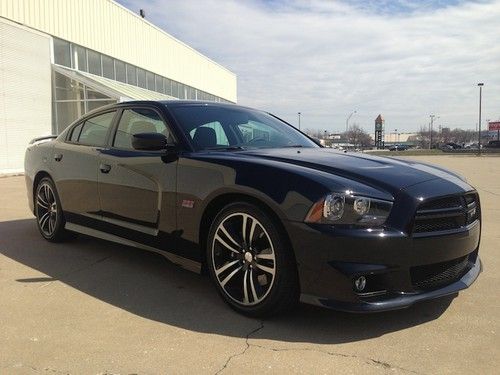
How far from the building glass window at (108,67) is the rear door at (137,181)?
20955 mm

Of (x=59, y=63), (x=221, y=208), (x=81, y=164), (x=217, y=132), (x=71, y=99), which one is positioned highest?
(x=59, y=63)

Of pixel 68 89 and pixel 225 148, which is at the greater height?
pixel 68 89

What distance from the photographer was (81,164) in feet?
17.1

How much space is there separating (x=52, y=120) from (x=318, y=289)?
19798 mm

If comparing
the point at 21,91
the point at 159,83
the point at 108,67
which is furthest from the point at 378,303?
the point at 159,83

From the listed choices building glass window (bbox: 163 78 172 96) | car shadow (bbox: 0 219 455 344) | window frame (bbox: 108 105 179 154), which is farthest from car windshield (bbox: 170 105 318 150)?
building glass window (bbox: 163 78 172 96)

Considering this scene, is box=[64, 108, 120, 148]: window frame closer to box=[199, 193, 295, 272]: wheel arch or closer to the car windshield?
the car windshield

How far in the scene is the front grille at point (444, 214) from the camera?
3257 millimetres

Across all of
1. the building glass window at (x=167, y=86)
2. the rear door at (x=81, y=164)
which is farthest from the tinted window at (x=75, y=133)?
the building glass window at (x=167, y=86)

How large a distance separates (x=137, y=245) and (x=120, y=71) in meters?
23.4

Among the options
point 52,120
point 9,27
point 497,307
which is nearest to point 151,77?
point 52,120

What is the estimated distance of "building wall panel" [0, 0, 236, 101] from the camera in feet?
64.0

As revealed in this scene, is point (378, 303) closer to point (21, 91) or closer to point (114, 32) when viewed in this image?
point (21, 91)

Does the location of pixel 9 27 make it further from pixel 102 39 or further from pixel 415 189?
pixel 415 189
